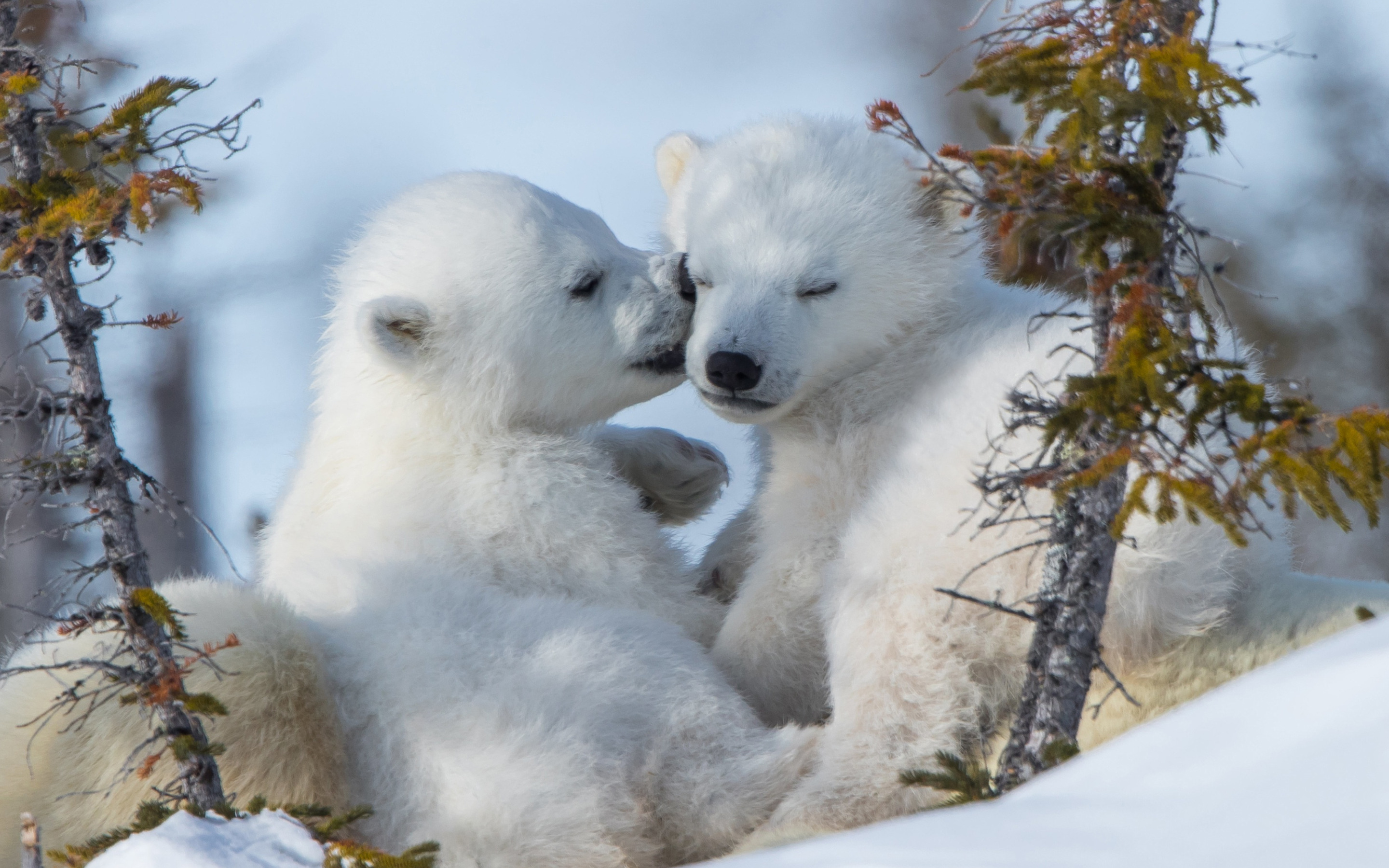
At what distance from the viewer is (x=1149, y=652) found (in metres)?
2.71

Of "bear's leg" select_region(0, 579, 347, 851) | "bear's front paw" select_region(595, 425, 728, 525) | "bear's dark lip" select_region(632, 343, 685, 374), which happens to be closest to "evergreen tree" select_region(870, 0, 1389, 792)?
"bear's leg" select_region(0, 579, 347, 851)

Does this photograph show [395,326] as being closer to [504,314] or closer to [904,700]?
[504,314]

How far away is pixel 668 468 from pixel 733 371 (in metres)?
0.97

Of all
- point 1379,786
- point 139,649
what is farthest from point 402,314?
point 1379,786

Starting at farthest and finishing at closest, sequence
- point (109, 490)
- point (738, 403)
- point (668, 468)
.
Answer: point (668, 468) < point (738, 403) < point (109, 490)

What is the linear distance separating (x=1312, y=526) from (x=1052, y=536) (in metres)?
7.71

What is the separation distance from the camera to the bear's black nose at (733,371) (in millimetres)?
3309

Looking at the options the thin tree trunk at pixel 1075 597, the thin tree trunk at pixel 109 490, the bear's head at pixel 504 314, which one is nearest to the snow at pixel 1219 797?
the thin tree trunk at pixel 1075 597

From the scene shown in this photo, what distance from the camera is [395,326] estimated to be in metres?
3.63

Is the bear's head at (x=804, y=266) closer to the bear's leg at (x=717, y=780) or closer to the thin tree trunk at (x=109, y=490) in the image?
the bear's leg at (x=717, y=780)

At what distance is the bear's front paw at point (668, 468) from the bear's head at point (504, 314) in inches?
13.4

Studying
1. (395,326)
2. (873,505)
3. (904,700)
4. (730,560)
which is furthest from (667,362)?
(904,700)

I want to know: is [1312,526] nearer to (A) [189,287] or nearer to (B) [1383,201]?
(B) [1383,201]

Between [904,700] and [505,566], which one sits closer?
[904,700]
